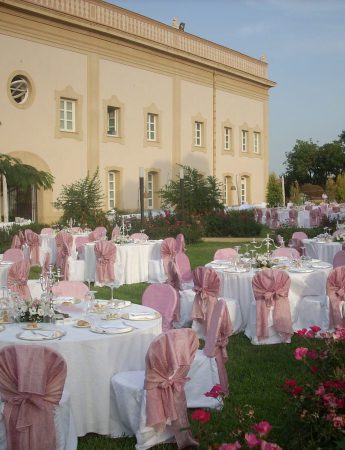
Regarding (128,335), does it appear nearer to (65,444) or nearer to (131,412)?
(131,412)

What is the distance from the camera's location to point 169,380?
417 centimetres

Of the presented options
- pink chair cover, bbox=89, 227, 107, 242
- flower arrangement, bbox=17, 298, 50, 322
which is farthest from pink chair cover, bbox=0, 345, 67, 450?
pink chair cover, bbox=89, 227, 107, 242

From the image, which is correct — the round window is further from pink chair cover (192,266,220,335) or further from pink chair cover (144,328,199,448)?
pink chair cover (144,328,199,448)

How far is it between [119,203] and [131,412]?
1966 centimetres

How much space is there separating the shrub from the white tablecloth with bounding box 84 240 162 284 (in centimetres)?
835

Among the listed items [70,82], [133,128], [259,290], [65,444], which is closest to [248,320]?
[259,290]

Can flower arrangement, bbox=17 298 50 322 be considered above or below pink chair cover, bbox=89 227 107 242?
below

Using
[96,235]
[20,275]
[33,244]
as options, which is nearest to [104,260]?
[96,235]

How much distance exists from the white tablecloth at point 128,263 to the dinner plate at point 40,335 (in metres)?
6.99

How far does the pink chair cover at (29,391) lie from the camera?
3.77 metres

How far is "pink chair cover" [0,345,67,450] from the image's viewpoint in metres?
3.77

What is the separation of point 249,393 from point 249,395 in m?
0.06

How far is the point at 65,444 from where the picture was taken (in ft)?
13.5

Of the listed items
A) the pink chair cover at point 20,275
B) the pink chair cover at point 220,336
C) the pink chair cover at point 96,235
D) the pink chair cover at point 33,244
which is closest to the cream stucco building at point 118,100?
the pink chair cover at point 33,244
